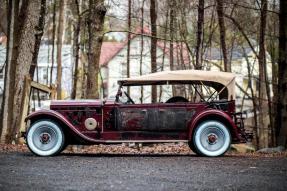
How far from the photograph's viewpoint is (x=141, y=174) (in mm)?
6875

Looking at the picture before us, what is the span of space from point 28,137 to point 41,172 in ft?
9.69

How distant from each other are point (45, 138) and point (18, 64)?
18.4ft

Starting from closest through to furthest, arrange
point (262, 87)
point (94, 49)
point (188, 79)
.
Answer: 1. point (188, 79)
2. point (94, 49)
3. point (262, 87)

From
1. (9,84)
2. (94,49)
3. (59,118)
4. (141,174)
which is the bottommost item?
(141,174)

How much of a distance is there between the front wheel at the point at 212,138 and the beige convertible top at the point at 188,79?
828mm

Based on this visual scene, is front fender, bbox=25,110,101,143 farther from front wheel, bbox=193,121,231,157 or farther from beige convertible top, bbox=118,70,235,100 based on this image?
front wheel, bbox=193,121,231,157

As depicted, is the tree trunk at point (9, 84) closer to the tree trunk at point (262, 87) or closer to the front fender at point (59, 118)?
the front fender at point (59, 118)

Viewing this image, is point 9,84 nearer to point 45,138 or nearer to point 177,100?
point 45,138

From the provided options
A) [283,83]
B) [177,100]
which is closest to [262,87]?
[283,83]

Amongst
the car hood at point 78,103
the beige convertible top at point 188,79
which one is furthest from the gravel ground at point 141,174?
the beige convertible top at point 188,79

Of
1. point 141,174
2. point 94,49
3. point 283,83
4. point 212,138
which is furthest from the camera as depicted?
point 94,49

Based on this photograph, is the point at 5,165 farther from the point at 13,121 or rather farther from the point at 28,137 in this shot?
the point at 13,121

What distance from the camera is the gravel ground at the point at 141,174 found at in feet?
19.2

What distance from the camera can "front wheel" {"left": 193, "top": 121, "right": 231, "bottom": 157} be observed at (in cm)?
975
